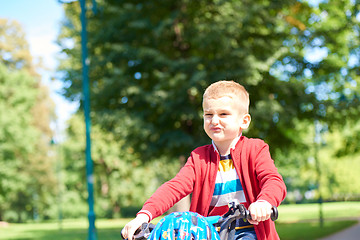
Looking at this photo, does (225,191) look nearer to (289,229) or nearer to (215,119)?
(215,119)

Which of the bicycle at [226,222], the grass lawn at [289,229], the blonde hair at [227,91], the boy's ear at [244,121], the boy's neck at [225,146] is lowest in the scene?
the grass lawn at [289,229]

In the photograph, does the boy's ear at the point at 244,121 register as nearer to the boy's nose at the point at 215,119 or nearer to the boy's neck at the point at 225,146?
the boy's neck at the point at 225,146

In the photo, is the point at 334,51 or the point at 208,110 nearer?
the point at 208,110

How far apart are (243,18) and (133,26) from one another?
10.6 feet

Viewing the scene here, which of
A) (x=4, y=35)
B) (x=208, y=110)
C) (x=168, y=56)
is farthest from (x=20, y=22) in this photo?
(x=208, y=110)

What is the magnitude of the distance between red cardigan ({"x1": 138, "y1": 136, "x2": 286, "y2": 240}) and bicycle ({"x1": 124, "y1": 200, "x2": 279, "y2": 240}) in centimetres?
25

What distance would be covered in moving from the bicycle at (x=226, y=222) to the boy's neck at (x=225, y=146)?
24.5 inches

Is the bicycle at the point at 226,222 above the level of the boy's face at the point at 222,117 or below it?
below

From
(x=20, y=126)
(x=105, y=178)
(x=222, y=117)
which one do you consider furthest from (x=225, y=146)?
(x=105, y=178)

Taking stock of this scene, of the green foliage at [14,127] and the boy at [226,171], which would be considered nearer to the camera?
the boy at [226,171]

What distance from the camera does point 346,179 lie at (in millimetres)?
45844

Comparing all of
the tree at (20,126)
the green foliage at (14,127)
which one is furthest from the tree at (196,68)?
the tree at (20,126)

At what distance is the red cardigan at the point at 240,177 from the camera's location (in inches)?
100

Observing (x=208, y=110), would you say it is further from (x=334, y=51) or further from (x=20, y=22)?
(x=20, y=22)
